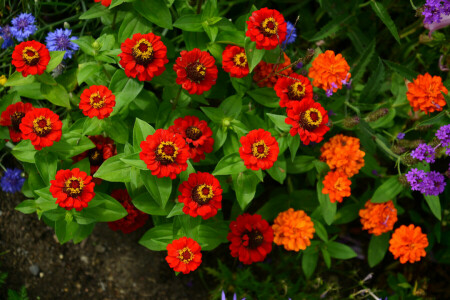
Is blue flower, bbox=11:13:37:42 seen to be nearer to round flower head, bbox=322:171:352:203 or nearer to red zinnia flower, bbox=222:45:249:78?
red zinnia flower, bbox=222:45:249:78

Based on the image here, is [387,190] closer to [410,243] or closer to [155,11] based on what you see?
[410,243]

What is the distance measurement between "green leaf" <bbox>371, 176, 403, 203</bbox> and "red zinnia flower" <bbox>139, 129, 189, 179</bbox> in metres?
0.93

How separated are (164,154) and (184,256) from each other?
1.26 feet

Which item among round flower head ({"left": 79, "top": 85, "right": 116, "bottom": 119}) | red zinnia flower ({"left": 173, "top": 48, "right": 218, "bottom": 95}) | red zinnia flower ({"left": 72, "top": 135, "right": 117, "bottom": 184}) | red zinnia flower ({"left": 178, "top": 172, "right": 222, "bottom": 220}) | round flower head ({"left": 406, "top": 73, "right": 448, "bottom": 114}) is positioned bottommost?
round flower head ({"left": 406, "top": 73, "right": 448, "bottom": 114})

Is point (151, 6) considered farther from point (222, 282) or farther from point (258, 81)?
point (222, 282)

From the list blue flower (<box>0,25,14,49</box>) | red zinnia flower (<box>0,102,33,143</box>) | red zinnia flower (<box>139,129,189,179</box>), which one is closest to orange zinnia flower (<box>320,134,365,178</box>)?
red zinnia flower (<box>139,129,189,179</box>)

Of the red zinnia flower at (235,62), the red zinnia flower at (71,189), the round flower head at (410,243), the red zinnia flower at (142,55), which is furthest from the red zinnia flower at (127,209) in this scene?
the round flower head at (410,243)

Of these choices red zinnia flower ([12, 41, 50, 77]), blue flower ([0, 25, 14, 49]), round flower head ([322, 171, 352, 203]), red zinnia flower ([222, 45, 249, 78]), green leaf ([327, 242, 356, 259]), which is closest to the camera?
red zinnia flower ([12, 41, 50, 77])

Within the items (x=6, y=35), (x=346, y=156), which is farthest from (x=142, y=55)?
(x=346, y=156)

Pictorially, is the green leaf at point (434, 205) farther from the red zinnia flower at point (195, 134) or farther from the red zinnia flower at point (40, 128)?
the red zinnia flower at point (40, 128)

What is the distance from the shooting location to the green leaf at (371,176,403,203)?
6.34 feet

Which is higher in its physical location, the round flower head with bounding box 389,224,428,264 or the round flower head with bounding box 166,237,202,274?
the round flower head with bounding box 166,237,202,274

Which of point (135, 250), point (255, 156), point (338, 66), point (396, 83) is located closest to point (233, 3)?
point (338, 66)

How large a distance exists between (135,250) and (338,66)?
145 centimetres
